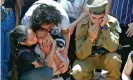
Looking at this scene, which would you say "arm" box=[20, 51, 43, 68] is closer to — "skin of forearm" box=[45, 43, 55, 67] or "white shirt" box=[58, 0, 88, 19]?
"skin of forearm" box=[45, 43, 55, 67]

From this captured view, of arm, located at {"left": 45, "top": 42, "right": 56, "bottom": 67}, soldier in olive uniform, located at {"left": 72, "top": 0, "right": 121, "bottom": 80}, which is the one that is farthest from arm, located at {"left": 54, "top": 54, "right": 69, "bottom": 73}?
soldier in olive uniform, located at {"left": 72, "top": 0, "right": 121, "bottom": 80}

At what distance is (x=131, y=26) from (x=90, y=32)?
0.56m

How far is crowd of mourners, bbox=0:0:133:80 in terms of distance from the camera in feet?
13.6

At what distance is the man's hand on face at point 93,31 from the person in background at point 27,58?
0.74 m

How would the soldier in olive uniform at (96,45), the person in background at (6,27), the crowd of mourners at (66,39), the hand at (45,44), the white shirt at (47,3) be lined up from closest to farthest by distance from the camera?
the crowd of mourners at (66,39), the hand at (45,44), the white shirt at (47,3), the soldier in olive uniform at (96,45), the person in background at (6,27)

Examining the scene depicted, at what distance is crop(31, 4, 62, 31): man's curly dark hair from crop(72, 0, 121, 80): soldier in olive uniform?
55 cm

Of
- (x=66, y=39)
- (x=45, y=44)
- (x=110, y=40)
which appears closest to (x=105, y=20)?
(x=110, y=40)

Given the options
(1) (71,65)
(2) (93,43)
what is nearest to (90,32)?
(2) (93,43)

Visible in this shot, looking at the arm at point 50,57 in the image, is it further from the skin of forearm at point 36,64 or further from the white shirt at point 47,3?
the white shirt at point 47,3

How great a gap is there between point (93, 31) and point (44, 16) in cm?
75

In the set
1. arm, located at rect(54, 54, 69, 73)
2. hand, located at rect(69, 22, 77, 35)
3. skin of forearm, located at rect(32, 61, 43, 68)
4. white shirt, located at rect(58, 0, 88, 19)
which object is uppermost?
white shirt, located at rect(58, 0, 88, 19)

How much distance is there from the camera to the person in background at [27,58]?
13.3 ft

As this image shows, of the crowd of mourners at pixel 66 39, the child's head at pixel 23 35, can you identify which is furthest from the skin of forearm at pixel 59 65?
the child's head at pixel 23 35

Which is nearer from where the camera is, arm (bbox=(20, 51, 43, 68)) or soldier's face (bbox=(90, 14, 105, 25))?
arm (bbox=(20, 51, 43, 68))
